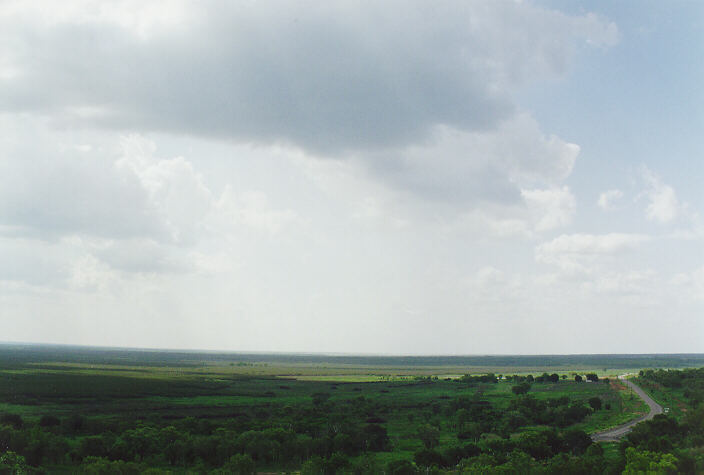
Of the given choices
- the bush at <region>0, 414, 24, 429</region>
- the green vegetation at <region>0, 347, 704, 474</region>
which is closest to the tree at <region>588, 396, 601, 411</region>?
the green vegetation at <region>0, 347, 704, 474</region>

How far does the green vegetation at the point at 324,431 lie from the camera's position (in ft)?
217

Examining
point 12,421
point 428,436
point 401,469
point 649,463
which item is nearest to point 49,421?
point 12,421

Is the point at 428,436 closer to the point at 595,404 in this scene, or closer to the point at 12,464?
the point at 595,404

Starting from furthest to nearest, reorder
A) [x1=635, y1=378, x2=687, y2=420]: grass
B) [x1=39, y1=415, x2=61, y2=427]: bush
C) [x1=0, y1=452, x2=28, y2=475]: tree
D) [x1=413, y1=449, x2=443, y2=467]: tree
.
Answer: [x1=635, y1=378, x2=687, y2=420]: grass
[x1=39, y1=415, x2=61, y2=427]: bush
[x1=413, y1=449, x2=443, y2=467]: tree
[x1=0, y1=452, x2=28, y2=475]: tree

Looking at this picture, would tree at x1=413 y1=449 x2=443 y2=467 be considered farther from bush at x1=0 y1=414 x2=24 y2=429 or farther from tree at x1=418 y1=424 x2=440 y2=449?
bush at x1=0 y1=414 x2=24 y2=429

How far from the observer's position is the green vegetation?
217 feet

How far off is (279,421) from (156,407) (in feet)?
134

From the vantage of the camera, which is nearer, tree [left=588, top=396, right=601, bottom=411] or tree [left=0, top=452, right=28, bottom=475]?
tree [left=0, top=452, right=28, bottom=475]

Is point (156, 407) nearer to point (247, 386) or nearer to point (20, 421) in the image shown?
point (20, 421)

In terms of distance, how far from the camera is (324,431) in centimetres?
9344

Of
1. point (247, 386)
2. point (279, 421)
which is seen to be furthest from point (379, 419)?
point (247, 386)

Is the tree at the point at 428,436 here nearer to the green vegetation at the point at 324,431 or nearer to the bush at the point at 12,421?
the green vegetation at the point at 324,431

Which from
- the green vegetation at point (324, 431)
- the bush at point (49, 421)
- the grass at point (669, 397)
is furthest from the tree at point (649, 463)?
the bush at point (49, 421)

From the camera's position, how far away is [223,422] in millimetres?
100375
